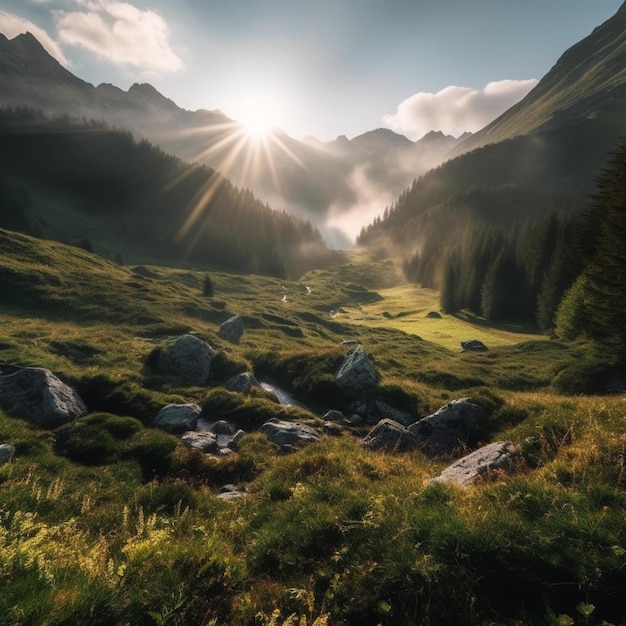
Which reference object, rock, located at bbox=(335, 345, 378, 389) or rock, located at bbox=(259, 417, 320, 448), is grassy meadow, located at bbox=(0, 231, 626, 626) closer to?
rock, located at bbox=(259, 417, 320, 448)

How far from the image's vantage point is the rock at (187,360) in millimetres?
27516

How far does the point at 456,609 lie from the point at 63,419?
17.8 meters

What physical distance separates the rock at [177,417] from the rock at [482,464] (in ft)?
43.1

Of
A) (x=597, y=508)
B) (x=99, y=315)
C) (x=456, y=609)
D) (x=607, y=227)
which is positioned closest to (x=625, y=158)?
(x=607, y=227)

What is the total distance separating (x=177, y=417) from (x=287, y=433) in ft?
19.4

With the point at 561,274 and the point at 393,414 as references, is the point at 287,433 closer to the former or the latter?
the point at 393,414

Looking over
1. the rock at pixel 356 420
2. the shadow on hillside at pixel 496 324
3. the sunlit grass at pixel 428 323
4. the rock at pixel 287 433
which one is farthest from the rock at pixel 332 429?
the shadow on hillside at pixel 496 324

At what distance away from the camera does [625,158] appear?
3397 centimetres

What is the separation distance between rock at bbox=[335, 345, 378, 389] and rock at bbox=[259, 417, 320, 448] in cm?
790

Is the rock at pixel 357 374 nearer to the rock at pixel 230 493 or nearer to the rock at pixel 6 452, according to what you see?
the rock at pixel 230 493

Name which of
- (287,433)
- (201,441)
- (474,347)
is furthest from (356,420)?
(474,347)

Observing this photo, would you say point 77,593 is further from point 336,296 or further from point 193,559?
point 336,296

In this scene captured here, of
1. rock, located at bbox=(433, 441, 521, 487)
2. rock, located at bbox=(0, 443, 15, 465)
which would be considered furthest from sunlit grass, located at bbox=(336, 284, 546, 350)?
rock, located at bbox=(0, 443, 15, 465)

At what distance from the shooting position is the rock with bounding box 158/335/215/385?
27516 mm
